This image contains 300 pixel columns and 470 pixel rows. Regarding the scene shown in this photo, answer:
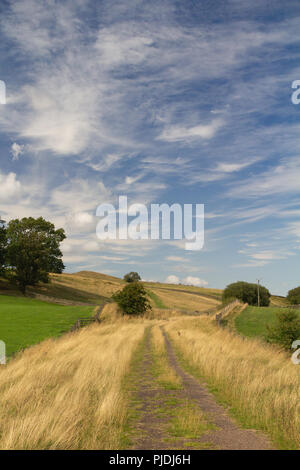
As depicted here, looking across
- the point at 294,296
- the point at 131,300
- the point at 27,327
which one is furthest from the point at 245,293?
the point at 27,327

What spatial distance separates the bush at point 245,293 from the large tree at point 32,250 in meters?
53.0

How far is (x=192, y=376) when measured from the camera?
14125mm

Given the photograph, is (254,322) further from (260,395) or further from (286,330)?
(260,395)

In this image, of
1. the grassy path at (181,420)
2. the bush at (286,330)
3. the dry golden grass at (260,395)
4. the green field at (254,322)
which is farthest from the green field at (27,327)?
the green field at (254,322)

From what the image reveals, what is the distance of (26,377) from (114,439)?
6.39m

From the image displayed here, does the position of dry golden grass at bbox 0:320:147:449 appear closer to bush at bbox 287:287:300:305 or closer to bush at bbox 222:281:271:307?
bush at bbox 222:281:271:307

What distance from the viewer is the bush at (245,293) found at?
108 meters

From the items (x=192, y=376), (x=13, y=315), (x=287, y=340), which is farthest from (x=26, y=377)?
(x=13, y=315)

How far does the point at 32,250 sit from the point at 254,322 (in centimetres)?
4927

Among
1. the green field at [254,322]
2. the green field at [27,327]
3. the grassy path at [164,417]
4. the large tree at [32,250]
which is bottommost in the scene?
the green field at [254,322]

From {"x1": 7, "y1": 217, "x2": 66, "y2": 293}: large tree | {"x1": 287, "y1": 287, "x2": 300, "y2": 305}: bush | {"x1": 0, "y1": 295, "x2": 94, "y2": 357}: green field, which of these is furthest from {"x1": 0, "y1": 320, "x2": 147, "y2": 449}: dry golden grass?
{"x1": 287, "y1": 287, "x2": 300, "y2": 305}: bush

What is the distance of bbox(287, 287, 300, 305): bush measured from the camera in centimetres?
11972

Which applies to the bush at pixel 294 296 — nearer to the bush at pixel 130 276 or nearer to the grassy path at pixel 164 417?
the bush at pixel 130 276
